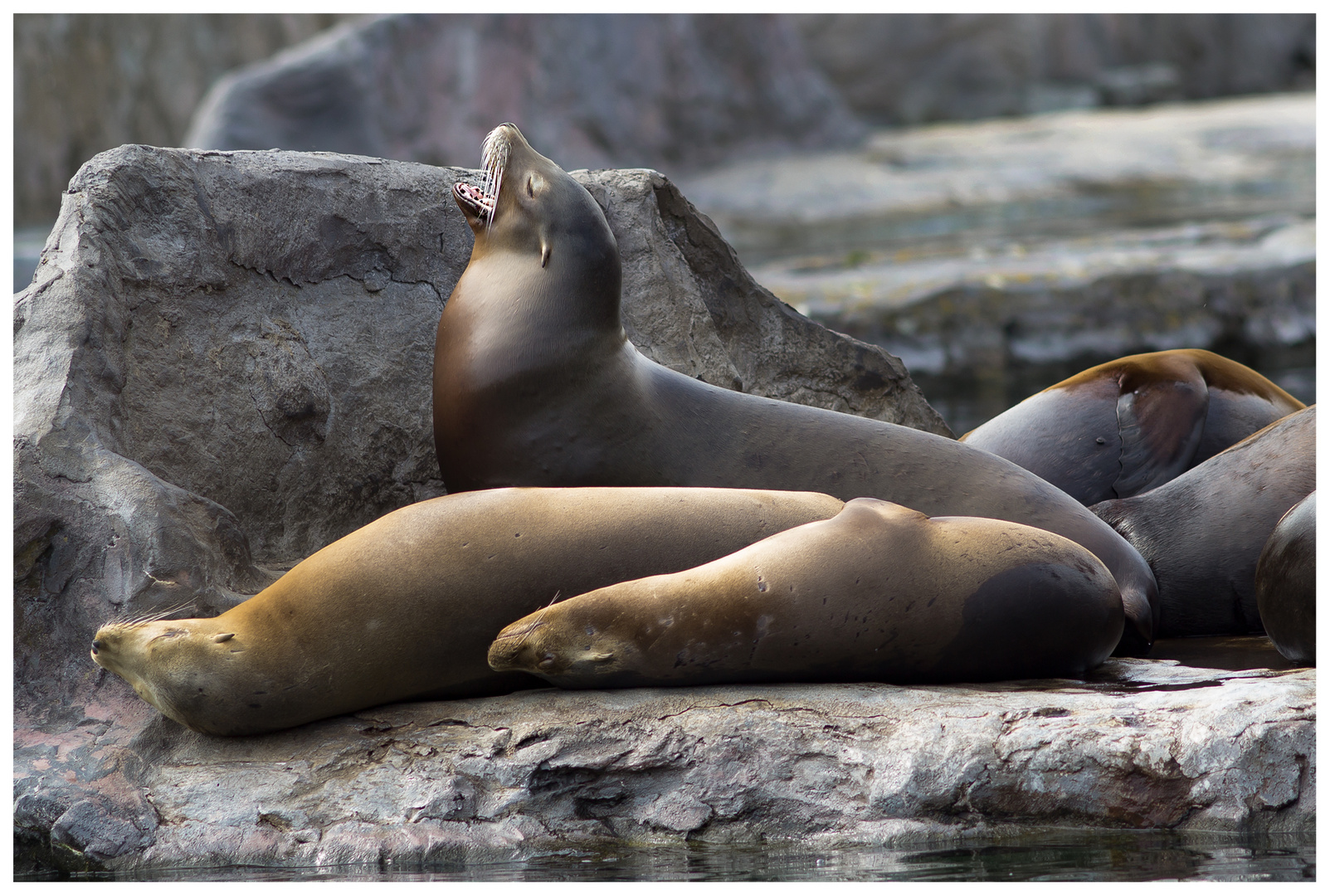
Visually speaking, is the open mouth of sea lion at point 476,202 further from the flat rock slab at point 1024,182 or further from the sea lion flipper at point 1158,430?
the flat rock slab at point 1024,182

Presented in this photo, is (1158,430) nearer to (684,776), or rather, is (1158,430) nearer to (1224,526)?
(1224,526)

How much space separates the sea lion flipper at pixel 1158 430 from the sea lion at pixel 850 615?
1.62m

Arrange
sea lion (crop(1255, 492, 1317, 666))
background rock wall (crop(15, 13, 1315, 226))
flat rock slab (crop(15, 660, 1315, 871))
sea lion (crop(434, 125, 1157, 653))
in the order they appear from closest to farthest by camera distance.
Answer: flat rock slab (crop(15, 660, 1315, 871)), sea lion (crop(1255, 492, 1317, 666)), sea lion (crop(434, 125, 1157, 653)), background rock wall (crop(15, 13, 1315, 226))

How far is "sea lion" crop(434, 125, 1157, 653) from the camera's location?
160 inches

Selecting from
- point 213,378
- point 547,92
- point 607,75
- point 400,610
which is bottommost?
point 400,610

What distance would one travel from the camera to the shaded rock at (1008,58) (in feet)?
79.9

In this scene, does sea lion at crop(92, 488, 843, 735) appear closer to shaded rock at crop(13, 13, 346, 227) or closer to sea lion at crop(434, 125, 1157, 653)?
sea lion at crop(434, 125, 1157, 653)

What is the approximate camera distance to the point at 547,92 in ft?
63.3

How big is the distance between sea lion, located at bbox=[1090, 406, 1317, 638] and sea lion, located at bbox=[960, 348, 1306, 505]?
0.55 m

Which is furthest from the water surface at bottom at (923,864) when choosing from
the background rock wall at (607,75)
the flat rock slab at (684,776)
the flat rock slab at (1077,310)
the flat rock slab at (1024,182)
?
the background rock wall at (607,75)

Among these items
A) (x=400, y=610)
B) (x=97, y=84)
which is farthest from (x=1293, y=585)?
(x=97, y=84)

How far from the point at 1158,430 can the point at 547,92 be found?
15209mm

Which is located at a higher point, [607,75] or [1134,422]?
[607,75]

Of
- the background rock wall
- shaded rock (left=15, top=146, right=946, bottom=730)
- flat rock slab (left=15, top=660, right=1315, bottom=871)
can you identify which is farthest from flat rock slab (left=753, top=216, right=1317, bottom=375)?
flat rock slab (left=15, top=660, right=1315, bottom=871)
